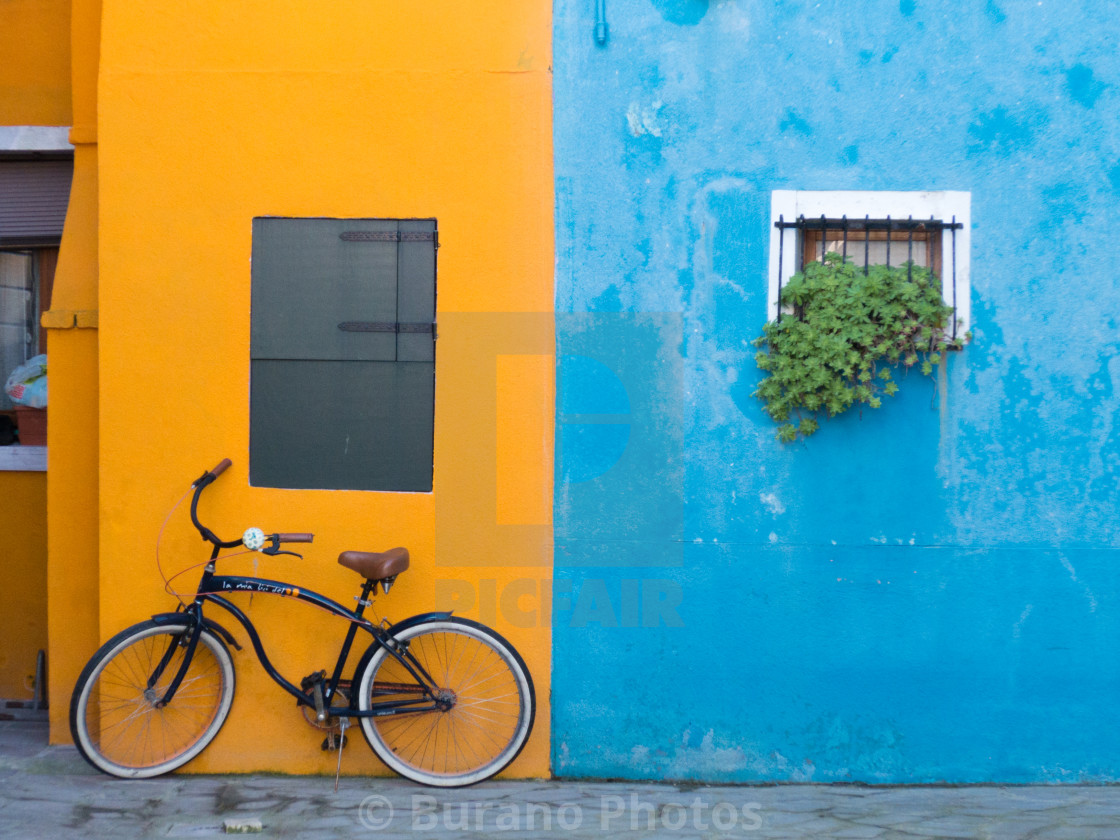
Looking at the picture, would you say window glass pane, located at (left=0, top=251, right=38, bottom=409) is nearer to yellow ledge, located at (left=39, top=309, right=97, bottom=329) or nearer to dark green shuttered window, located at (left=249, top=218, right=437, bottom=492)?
yellow ledge, located at (left=39, top=309, right=97, bottom=329)

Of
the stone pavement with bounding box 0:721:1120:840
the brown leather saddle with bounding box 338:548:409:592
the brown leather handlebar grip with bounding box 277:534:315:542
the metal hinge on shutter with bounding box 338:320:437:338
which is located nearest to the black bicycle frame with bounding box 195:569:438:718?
the brown leather saddle with bounding box 338:548:409:592

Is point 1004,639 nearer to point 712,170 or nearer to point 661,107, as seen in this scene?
point 712,170

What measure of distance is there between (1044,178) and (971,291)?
625mm

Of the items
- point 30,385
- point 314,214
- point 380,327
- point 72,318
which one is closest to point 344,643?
point 380,327

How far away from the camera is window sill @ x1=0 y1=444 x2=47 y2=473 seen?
476 cm

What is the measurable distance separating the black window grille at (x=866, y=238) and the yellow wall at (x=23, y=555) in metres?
4.29

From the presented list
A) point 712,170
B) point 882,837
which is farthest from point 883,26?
point 882,837

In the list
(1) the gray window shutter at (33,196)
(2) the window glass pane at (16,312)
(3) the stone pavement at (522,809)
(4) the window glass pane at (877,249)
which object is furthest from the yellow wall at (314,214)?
(2) the window glass pane at (16,312)

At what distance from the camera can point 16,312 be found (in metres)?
5.18

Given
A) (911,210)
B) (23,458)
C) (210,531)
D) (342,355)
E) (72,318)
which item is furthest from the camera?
(23,458)

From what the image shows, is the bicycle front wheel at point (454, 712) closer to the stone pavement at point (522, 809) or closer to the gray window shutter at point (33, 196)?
the stone pavement at point (522, 809)

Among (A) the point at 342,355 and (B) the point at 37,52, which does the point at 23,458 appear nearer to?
(A) the point at 342,355

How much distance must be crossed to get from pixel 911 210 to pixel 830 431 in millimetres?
1107

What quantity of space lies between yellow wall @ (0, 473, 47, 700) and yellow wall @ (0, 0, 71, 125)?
2116 mm
